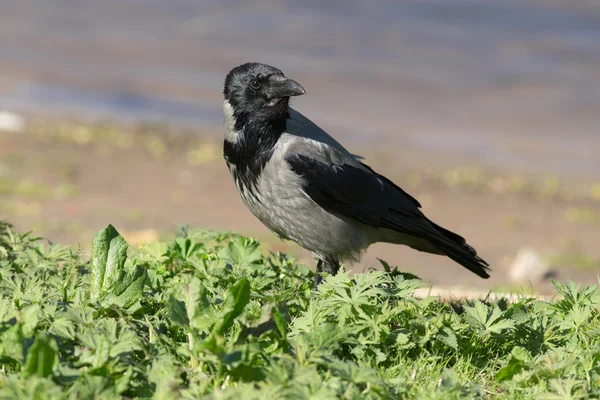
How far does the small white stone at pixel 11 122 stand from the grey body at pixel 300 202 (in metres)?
7.44

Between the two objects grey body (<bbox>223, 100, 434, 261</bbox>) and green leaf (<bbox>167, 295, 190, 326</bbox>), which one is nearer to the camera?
green leaf (<bbox>167, 295, 190, 326</bbox>)

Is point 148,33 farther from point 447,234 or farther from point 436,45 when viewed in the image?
point 447,234

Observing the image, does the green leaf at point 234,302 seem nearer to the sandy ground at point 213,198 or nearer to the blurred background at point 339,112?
the blurred background at point 339,112

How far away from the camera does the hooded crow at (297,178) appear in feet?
15.7

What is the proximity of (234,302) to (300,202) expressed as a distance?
1706mm

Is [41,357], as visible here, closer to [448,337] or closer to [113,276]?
[113,276]

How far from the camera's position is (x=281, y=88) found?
15.8 ft

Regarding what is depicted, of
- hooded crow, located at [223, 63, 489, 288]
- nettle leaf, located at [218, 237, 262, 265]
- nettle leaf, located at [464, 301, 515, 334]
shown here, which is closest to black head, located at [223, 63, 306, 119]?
hooded crow, located at [223, 63, 489, 288]

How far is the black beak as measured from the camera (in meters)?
4.76

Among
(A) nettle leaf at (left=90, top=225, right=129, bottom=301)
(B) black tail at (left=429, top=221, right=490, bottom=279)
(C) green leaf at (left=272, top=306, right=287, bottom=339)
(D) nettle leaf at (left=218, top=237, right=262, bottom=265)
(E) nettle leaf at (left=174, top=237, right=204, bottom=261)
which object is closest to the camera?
(C) green leaf at (left=272, top=306, right=287, bottom=339)

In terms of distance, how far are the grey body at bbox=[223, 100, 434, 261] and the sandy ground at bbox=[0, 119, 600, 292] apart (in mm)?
2386

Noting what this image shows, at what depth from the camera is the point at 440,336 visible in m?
3.53

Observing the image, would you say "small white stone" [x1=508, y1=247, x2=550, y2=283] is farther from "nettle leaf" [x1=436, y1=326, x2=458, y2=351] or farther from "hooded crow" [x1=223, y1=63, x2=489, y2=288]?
"nettle leaf" [x1=436, y1=326, x2=458, y2=351]

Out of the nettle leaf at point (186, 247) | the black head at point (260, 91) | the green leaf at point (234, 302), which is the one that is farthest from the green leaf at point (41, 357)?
the black head at point (260, 91)
